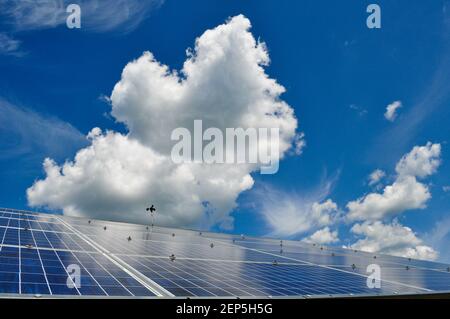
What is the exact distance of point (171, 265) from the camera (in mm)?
17453

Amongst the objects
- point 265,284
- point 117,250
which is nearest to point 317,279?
point 265,284
